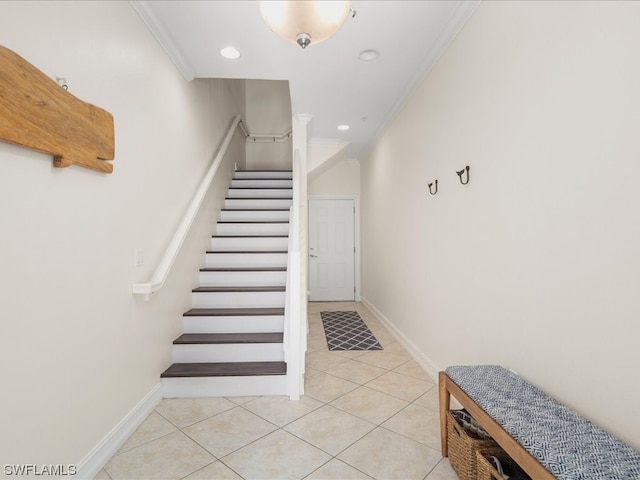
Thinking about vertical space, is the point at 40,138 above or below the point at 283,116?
below

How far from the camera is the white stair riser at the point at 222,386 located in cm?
235

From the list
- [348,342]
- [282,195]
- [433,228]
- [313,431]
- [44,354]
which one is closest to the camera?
[44,354]

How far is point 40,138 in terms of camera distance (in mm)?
1230

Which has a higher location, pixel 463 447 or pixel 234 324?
pixel 234 324

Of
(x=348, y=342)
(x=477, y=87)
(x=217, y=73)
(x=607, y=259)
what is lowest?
(x=348, y=342)

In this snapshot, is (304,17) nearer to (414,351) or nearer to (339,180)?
(414,351)

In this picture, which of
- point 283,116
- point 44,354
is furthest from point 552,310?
point 283,116

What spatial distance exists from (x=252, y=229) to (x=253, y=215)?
297 millimetres

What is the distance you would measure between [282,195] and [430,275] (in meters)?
2.56

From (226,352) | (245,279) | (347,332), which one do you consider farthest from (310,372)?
(347,332)

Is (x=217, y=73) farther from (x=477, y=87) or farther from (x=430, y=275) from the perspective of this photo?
(x=430, y=275)

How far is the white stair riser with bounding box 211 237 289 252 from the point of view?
375 centimetres

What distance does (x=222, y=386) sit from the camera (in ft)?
7.74

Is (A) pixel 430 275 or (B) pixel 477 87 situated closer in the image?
(B) pixel 477 87
